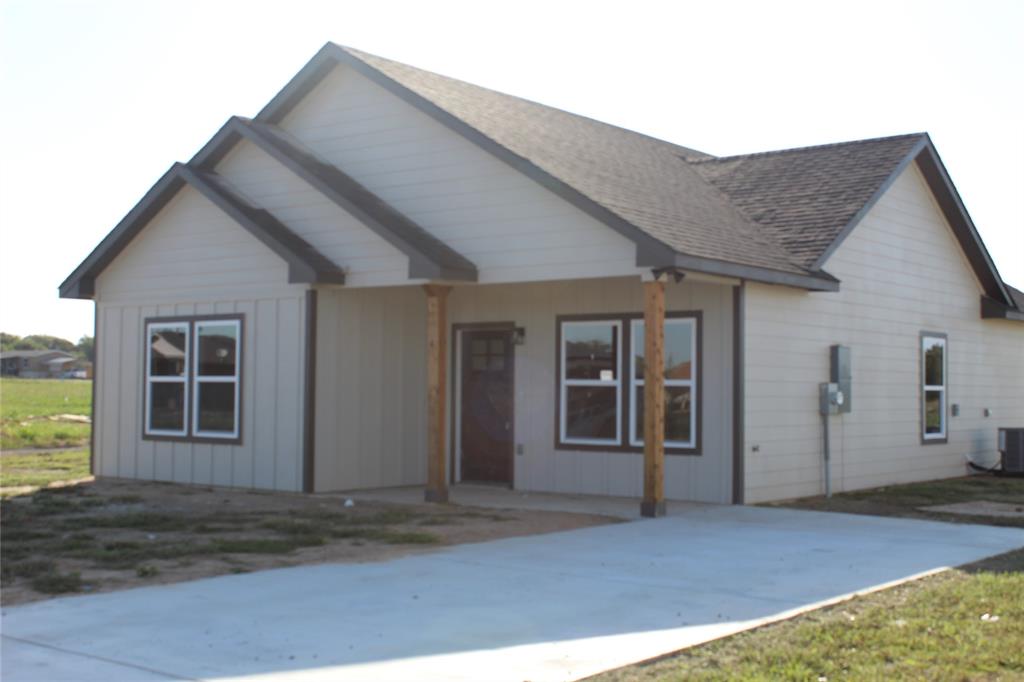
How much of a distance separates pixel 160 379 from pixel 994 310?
13.6m

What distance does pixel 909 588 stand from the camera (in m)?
8.77

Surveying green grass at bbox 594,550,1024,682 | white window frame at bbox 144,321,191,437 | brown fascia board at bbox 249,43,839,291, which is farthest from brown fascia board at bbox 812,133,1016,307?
white window frame at bbox 144,321,191,437

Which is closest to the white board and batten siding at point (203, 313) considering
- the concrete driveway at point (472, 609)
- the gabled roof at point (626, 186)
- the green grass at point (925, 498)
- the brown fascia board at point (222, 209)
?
the brown fascia board at point (222, 209)

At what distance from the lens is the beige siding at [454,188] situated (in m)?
13.9

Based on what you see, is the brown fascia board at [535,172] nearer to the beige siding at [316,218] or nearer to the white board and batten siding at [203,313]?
the beige siding at [316,218]

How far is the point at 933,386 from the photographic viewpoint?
18.9m

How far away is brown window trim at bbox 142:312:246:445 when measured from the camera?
54.0 feet

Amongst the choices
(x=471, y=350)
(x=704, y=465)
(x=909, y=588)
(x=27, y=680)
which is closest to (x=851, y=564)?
(x=909, y=588)

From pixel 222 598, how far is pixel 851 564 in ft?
16.4

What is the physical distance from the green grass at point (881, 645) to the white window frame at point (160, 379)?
1125 centimetres

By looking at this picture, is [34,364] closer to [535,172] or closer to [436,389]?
[436,389]

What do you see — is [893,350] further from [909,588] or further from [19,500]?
[19,500]

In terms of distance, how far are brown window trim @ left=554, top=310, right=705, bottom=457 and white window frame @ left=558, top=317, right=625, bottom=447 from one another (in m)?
0.01

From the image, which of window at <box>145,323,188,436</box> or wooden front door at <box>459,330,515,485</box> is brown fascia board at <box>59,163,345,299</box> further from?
wooden front door at <box>459,330,515,485</box>
